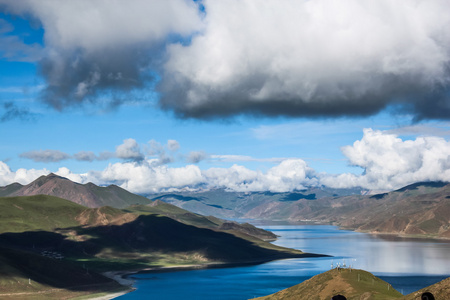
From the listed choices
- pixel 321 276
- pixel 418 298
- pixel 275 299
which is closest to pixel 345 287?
pixel 321 276

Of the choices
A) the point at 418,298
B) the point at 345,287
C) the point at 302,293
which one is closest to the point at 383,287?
the point at 345,287

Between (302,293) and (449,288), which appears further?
(302,293)

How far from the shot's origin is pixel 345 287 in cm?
17888

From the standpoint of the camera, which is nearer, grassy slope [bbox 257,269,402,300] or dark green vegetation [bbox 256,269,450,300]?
dark green vegetation [bbox 256,269,450,300]

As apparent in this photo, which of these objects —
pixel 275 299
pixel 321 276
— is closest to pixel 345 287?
pixel 321 276

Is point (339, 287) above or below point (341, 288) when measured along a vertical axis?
above

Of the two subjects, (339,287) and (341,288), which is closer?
(341,288)

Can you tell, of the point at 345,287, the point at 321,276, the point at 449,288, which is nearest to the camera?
the point at 449,288

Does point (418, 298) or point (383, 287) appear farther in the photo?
point (383, 287)

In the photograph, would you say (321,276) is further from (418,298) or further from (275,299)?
(418,298)

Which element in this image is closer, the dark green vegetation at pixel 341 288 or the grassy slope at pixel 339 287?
the dark green vegetation at pixel 341 288

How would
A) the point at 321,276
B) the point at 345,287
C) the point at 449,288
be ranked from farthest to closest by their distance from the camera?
the point at 321,276 < the point at 345,287 < the point at 449,288

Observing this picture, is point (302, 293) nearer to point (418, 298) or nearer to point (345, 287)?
point (345, 287)

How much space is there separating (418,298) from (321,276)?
63953 mm
